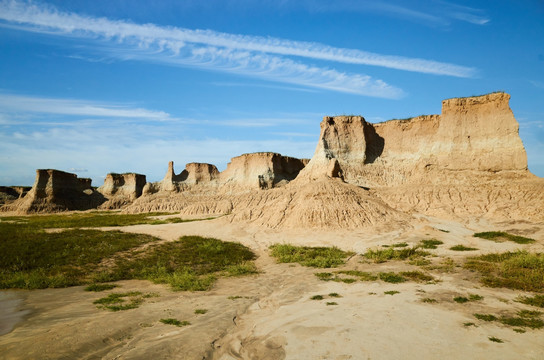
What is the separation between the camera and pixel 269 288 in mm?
11773

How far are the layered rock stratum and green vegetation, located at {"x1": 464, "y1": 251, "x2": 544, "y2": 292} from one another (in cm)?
1194

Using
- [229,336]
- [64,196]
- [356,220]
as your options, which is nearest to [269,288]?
[229,336]

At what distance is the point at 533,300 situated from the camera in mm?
8539

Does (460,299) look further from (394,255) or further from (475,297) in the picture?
(394,255)

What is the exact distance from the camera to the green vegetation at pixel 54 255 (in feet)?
39.4

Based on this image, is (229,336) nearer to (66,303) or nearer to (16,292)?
(66,303)

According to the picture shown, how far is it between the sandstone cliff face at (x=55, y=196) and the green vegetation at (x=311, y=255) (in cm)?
7505

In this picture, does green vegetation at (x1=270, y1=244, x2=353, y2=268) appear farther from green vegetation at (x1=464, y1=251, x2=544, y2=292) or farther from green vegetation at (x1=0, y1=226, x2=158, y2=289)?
green vegetation at (x1=0, y1=226, x2=158, y2=289)

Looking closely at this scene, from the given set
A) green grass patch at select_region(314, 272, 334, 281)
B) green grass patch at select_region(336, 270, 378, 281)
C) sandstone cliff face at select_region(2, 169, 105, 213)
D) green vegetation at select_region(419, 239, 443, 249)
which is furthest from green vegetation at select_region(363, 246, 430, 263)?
sandstone cliff face at select_region(2, 169, 105, 213)

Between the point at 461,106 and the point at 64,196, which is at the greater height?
the point at 461,106

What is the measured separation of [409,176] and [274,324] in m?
40.8

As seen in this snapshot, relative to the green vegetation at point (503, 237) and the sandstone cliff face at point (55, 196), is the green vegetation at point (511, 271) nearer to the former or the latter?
the green vegetation at point (503, 237)

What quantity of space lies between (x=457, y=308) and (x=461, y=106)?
136 feet

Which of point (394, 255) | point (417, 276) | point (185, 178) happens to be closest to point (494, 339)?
point (417, 276)
